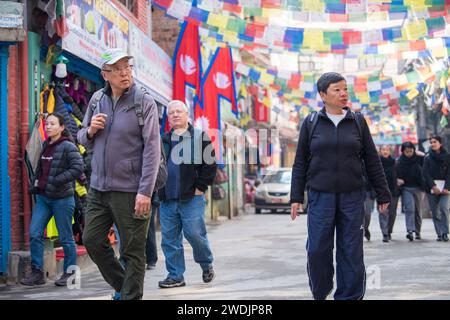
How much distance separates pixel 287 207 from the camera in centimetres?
2806

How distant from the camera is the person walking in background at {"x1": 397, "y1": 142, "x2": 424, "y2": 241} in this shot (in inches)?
583

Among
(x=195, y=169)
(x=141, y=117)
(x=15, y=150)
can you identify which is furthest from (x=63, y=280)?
(x=141, y=117)

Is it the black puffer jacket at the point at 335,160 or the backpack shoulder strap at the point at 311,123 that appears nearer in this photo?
the black puffer jacket at the point at 335,160

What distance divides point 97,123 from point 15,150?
4.00 meters

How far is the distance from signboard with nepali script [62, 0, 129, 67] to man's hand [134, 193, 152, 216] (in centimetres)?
485

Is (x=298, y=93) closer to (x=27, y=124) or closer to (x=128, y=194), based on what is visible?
(x=27, y=124)

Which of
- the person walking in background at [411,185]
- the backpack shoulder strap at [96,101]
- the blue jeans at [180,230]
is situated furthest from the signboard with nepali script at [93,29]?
the person walking in background at [411,185]

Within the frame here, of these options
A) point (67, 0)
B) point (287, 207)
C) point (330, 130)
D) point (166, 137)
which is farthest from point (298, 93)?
point (330, 130)

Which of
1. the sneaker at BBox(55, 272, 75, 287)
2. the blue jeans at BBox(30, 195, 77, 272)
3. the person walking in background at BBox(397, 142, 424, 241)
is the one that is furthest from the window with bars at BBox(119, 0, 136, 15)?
the sneaker at BBox(55, 272, 75, 287)

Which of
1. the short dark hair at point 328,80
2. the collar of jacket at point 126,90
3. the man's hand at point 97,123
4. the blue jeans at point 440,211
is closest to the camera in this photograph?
the man's hand at point 97,123

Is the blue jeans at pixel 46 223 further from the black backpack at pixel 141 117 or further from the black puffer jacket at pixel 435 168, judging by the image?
the black puffer jacket at pixel 435 168

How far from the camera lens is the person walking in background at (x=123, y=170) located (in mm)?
5883

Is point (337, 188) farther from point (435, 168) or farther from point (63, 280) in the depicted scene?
point (435, 168)

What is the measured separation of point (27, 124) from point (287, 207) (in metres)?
19.1
